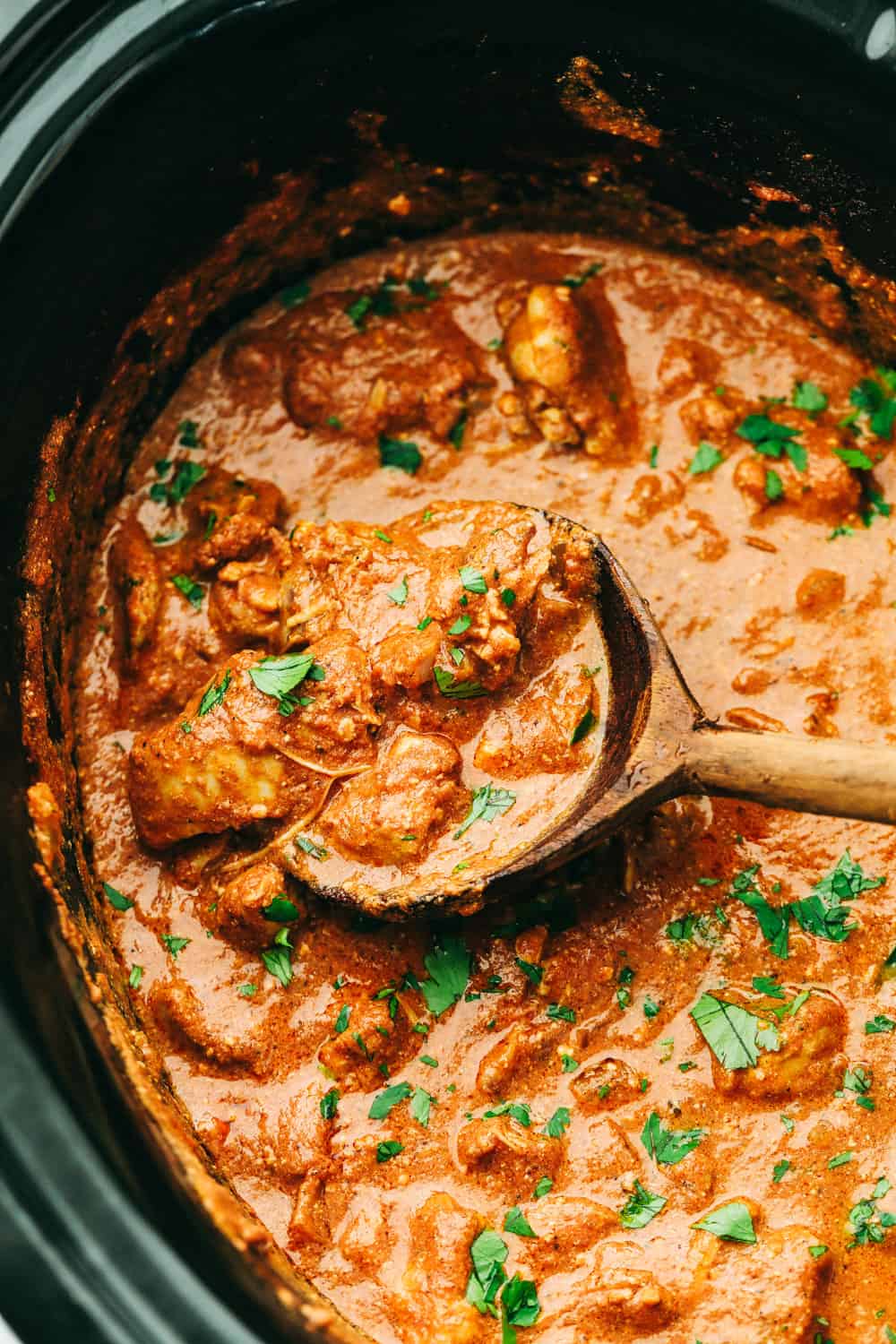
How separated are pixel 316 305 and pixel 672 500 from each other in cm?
123

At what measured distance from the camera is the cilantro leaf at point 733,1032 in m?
3.09

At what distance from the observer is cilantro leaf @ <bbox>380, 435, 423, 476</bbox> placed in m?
3.53

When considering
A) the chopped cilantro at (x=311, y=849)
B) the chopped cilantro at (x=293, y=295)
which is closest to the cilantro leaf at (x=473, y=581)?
the chopped cilantro at (x=311, y=849)

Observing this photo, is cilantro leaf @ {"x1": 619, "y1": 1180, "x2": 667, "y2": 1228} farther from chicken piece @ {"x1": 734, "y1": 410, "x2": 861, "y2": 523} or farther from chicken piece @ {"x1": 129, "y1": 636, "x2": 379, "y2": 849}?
chicken piece @ {"x1": 734, "y1": 410, "x2": 861, "y2": 523}

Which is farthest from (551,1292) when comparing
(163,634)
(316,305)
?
(316,305)

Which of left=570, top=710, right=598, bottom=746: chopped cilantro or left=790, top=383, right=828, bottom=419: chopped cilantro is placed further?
left=790, top=383, right=828, bottom=419: chopped cilantro

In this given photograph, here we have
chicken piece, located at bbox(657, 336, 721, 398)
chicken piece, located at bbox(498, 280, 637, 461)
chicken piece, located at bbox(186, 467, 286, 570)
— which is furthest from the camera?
chicken piece, located at bbox(657, 336, 721, 398)

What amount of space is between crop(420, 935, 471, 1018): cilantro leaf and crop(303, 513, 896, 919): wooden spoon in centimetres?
26

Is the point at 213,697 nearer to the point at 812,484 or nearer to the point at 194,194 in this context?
the point at 194,194

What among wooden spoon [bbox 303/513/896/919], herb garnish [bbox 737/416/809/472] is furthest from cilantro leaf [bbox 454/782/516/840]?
herb garnish [bbox 737/416/809/472]

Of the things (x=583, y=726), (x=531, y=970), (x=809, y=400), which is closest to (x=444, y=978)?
(x=531, y=970)

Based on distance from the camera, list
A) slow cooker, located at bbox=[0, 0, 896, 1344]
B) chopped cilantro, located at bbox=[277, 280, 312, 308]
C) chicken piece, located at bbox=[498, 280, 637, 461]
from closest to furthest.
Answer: slow cooker, located at bbox=[0, 0, 896, 1344] → chicken piece, located at bbox=[498, 280, 637, 461] → chopped cilantro, located at bbox=[277, 280, 312, 308]

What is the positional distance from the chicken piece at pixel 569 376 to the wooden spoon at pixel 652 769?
1.67 feet

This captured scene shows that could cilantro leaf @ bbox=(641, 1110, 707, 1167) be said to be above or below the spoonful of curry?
below
